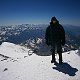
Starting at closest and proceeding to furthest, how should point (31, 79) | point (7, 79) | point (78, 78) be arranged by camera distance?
point (78, 78) → point (31, 79) → point (7, 79)

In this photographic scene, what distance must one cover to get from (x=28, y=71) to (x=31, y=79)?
1.60m

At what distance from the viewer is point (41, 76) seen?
10.4 metres

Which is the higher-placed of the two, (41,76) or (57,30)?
(57,30)

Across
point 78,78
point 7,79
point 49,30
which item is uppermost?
point 49,30

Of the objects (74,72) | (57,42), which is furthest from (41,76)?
(57,42)

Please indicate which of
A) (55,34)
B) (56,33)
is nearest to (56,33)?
(56,33)

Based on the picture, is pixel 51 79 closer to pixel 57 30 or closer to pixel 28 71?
pixel 28 71

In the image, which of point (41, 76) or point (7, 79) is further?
point (7, 79)

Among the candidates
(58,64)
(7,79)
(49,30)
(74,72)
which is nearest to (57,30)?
(49,30)

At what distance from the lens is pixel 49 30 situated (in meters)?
12.4

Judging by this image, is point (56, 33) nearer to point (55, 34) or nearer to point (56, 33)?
point (56, 33)

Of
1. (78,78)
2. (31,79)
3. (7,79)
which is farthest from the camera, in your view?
(7,79)

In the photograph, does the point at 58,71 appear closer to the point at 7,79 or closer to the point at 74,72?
the point at 74,72

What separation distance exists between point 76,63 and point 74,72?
7.32ft
